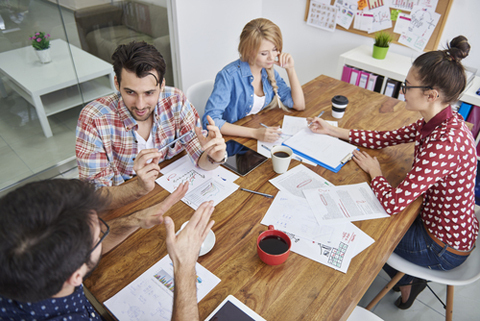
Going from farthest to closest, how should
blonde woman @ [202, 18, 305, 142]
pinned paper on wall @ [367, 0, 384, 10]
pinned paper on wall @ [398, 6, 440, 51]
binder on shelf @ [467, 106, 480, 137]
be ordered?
pinned paper on wall @ [367, 0, 384, 10] → pinned paper on wall @ [398, 6, 440, 51] → binder on shelf @ [467, 106, 480, 137] → blonde woman @ [202, 18, 305, 142]

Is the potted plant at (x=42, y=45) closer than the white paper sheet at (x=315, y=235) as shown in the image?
No

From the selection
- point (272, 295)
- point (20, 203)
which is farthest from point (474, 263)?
point (20, 203)

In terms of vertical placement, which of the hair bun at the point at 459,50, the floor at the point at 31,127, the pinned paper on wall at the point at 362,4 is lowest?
the floor at the point at 31,127

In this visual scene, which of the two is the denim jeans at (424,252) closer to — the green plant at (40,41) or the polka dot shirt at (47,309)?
the polka dot shirt at (47,309)

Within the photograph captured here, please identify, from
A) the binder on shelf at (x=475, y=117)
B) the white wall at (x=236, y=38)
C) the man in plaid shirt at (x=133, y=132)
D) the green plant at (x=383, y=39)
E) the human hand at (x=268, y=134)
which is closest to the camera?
the man in plaid shirt at (x=133, y=132)

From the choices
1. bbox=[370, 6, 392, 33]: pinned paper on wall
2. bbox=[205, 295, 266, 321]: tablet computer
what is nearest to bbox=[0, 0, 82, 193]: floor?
bbox=[205, 295, 266, 321]: tablet computer

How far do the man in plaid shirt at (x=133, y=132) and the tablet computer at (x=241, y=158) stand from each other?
80mm

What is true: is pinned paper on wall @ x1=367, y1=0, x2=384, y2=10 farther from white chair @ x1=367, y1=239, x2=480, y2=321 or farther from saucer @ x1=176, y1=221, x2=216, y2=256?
saucer @ x1=176, y1=221, x2=216, y2=256

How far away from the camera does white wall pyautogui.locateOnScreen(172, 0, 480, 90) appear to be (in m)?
3.24

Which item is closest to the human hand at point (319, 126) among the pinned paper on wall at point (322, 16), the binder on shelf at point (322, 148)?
the binder on shelf at point (322, 148)

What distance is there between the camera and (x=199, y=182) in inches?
57.7

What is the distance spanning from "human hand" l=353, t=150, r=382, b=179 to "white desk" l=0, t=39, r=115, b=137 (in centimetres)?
229

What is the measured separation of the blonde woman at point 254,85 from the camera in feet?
6.14

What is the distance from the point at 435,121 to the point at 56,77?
2685 millimetres
